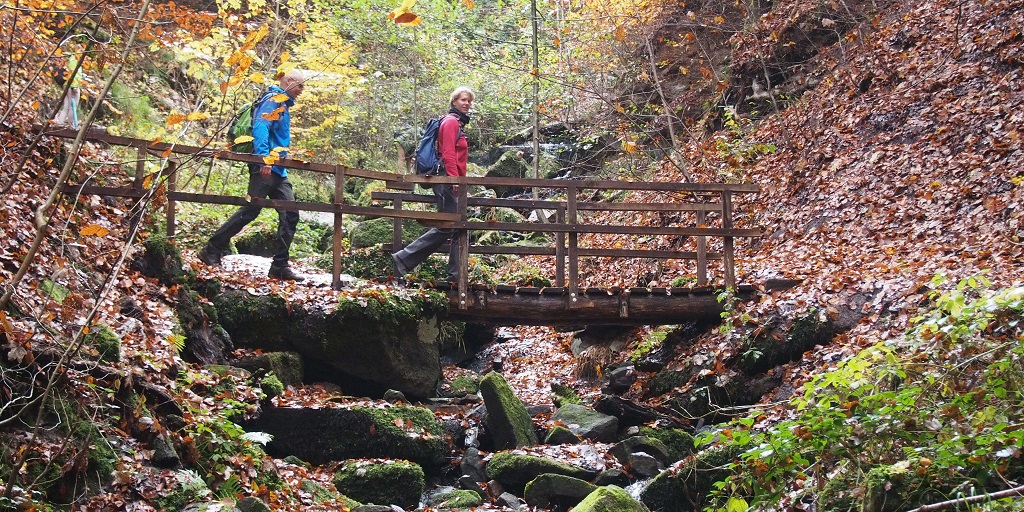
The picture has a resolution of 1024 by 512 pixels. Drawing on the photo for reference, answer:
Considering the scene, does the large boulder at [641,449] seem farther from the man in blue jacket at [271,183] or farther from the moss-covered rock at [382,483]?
the man in blue jacket at [271,183]

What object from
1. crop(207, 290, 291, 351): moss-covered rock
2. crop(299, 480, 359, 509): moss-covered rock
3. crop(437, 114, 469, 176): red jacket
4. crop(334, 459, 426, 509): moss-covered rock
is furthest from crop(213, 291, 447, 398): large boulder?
crop(299, 480, 359, 509): moss-covered rock

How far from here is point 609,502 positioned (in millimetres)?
5984

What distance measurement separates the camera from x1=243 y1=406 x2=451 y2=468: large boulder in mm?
7719

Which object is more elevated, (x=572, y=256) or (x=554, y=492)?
(x=572, y=256)

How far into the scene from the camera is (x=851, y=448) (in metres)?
4.93

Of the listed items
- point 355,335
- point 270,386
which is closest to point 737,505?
point 270,386

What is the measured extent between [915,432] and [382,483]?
4442 mm

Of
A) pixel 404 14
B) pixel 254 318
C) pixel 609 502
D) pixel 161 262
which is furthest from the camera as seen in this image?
pixel 254 318

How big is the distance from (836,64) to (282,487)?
14031mm

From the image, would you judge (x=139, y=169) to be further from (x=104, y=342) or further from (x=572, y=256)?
(x=572, y=256)

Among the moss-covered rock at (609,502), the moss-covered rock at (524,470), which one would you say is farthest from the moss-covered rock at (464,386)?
the moss-covered rock at (609,502)

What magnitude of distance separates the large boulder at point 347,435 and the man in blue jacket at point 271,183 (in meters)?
2.55

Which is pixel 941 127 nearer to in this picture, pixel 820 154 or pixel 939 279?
pixel 820 154

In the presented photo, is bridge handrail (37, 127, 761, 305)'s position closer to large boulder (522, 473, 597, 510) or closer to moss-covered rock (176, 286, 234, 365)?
moss-covered rock (176, 286, 234, 365)
